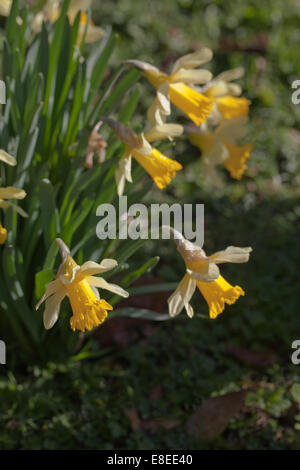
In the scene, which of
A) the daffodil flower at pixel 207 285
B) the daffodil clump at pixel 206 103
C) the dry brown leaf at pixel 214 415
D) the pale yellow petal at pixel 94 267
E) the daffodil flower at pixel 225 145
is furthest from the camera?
the daffodil flower at pixel 225 145

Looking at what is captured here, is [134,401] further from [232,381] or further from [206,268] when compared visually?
[206,268]

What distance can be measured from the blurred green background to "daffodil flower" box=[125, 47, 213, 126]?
172mm

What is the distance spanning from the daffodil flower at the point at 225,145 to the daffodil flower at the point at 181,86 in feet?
1.11

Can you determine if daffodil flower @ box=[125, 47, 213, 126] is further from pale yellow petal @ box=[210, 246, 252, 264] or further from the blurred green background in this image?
pale yellow petal @ box=[210, 246, 252, 264]

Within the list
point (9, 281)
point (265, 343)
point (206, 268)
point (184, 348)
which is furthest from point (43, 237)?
point (265, 343)

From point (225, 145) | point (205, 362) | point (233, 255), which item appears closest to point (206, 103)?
point (225, 145)

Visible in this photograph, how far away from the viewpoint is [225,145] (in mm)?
2094

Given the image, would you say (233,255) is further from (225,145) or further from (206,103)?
(225,145)

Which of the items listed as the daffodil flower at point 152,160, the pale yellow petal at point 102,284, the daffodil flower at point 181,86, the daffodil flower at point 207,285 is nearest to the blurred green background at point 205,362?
the daffodil flower at point 181,86

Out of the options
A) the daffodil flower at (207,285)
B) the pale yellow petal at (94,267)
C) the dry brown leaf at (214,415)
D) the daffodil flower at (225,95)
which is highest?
the daffodil flower at (225,95)

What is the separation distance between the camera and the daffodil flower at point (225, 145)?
2.07 metres

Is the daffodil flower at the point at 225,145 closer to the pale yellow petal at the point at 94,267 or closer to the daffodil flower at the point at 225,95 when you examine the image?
the daffodil flower at the point at 225,95
